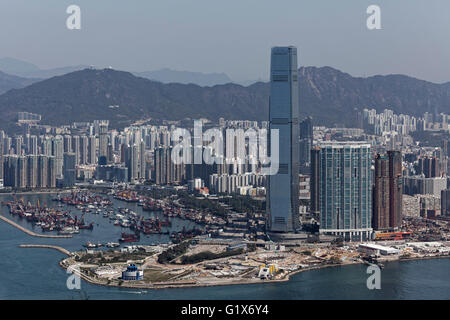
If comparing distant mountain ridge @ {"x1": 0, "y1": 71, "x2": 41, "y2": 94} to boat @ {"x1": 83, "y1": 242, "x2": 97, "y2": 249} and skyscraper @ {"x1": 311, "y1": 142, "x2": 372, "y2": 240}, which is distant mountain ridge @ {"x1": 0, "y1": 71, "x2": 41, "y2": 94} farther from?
skyscraper @ {"x1": 311, "y1": 142, "x2": 372, "y2": 240}

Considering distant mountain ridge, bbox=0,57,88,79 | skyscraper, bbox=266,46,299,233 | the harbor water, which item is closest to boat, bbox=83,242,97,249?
the harbor water

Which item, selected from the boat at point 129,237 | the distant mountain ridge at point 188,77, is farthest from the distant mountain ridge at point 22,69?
the boat at point 129,237

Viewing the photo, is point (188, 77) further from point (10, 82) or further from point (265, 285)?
point (265, 285)

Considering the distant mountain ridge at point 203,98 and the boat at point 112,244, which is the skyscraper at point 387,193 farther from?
the distant mountain ridge at point 203,98

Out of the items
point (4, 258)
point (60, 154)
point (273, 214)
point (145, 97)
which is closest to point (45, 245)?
point (4, 258)

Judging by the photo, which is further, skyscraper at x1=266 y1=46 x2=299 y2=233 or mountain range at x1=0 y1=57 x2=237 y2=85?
mountain range at x1=0 y1=57 x2=237 y2=85

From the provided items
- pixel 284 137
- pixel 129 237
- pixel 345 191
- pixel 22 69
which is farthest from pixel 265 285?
pixel 22 69

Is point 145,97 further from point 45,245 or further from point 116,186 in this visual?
point 45,245

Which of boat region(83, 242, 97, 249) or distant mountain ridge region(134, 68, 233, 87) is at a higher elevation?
distant mountain ridge region(134, 68, 233, 87)
